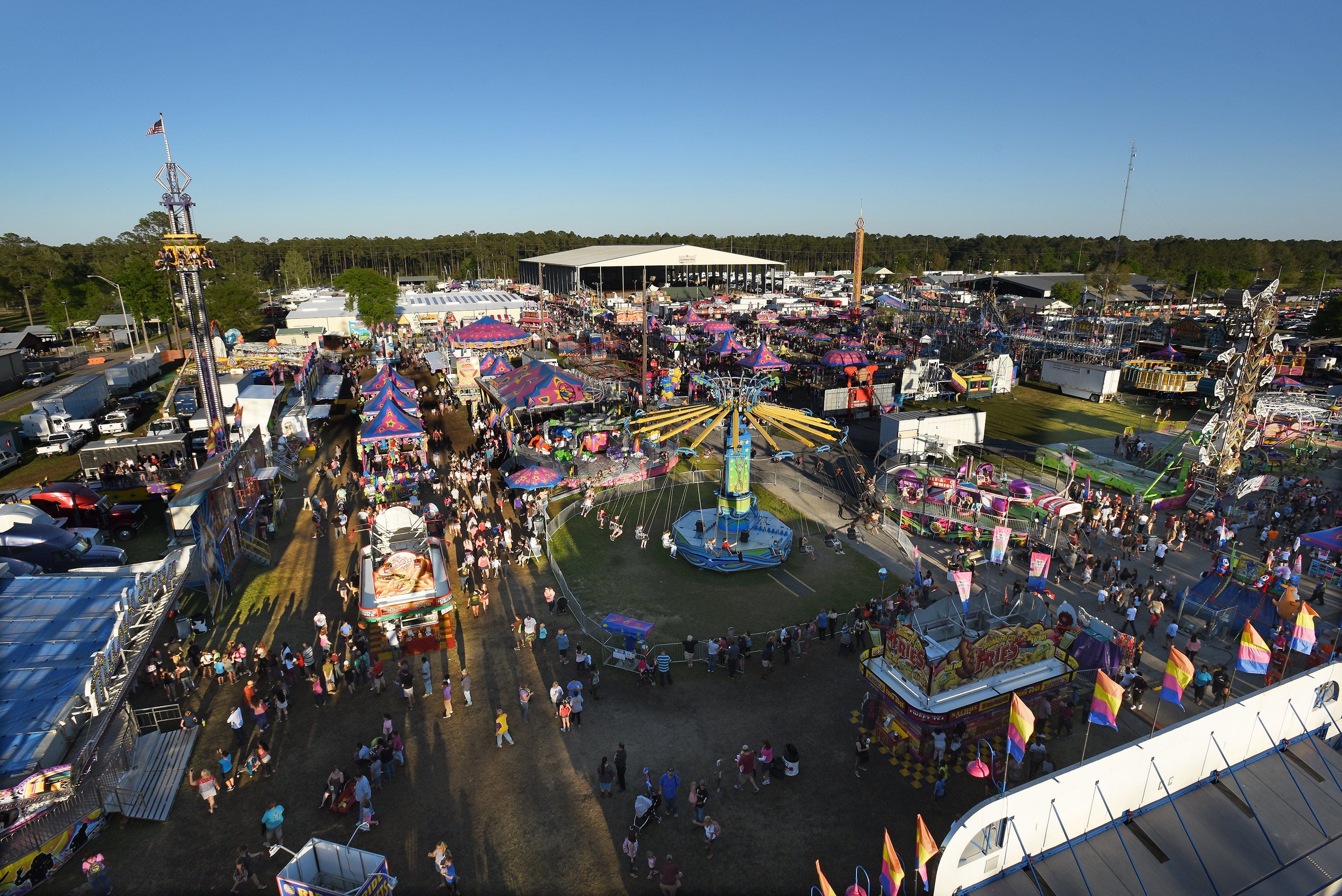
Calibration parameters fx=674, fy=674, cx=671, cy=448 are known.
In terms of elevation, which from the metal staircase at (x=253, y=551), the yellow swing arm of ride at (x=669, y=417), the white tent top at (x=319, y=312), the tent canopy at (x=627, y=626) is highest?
the white tent top at (x=319, y=312)

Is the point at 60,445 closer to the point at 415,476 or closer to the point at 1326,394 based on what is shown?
the point at 415,476

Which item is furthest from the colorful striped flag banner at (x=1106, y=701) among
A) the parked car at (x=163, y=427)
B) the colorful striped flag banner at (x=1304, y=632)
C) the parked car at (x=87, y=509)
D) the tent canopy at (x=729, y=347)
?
the tent canopy at (x=729, y=347)

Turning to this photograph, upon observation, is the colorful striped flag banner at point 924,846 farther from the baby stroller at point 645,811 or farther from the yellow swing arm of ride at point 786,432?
the yellow swing arm of ride at point 786,432

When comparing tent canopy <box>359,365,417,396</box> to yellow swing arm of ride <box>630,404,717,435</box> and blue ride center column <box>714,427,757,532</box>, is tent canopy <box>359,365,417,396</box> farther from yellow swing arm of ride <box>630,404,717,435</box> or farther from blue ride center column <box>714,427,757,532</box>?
blue ride center column <box>714,427,757,532</box>

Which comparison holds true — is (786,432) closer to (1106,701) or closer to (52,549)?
(1106,701)

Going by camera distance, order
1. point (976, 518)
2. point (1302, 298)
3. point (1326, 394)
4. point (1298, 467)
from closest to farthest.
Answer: point (976, 518), point (1298, 467), point (1326, 394), point (1302, 298)

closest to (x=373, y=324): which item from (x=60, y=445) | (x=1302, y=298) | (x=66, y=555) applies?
(x=60, y=445)

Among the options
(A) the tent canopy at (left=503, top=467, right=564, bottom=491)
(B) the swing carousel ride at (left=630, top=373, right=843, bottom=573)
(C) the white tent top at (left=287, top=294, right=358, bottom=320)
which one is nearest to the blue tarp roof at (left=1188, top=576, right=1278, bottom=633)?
(B) the swing carousel ride at (left=630, top=373, right=843, bottom=573)
